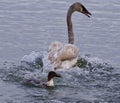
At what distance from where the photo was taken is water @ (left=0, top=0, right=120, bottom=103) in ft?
39.1

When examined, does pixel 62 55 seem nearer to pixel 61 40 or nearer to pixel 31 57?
pixel 31 57

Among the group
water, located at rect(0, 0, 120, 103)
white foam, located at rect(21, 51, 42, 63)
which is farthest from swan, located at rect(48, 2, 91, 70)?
white foam, located at rect(21, 51, 42, 63)

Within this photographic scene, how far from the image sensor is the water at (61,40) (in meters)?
11.9

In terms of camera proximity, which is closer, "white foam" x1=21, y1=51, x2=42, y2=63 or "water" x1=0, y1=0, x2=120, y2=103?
"water" x1=0, y1=0, x2=120, y2=103

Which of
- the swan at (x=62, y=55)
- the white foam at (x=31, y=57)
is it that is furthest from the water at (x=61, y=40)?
the swan at (x=62, y=55)

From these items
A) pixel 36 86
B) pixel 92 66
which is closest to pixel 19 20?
pixel 92 66

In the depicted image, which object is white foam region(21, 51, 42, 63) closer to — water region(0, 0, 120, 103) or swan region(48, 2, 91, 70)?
water region(0, 0, 120, 103)

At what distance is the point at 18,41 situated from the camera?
607 inches

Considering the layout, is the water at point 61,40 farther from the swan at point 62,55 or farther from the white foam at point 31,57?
the swan at point 62,55

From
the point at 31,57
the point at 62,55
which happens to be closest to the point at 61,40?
the point at 31,57

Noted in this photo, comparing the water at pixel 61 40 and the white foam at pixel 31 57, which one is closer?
the water at pixel 61 40

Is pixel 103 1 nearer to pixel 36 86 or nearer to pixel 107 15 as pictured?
pixel 107 15

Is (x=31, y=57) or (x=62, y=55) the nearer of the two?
(x=62, y=55)

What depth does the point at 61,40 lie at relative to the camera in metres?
15.6
